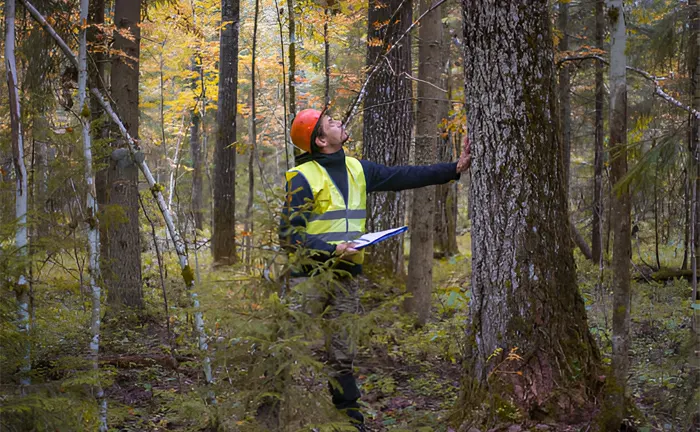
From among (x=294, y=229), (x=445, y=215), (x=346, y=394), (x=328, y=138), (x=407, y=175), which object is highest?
(x=328, y=138)

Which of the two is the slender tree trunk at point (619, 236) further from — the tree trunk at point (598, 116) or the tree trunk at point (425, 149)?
the tree trunk at point (598, 116)

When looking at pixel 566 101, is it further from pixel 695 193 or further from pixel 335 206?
pixel 335 206

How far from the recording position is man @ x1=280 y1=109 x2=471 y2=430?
4016 millimetres

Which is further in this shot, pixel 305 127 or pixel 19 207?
pixel 305 127

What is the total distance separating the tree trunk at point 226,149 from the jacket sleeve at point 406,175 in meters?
7.70

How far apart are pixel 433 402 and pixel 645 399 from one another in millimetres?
1668

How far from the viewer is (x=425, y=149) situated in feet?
22.6

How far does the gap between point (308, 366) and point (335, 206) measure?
4.66 feet

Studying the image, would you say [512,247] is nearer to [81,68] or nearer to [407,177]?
[407,177]

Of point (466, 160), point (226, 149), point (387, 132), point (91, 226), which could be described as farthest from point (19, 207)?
point (226, 149)

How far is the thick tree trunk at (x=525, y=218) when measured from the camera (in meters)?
3.89

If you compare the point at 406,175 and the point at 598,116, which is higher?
the point at 598,116

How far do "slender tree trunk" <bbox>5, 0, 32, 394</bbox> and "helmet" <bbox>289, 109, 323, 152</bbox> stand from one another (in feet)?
5.95

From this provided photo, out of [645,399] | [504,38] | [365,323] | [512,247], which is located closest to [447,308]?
[645,399]
